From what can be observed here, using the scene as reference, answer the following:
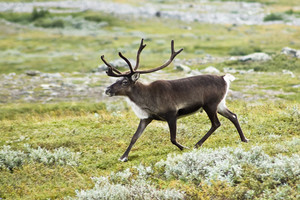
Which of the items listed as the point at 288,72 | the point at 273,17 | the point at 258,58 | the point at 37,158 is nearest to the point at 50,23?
the point at 273,17

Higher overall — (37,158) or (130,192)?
(130,192)

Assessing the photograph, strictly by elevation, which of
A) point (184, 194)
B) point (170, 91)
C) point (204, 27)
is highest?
point (170, 91)

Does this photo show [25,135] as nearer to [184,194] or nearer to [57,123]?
[57,123]

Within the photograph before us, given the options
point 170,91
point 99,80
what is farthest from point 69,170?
point 99,80

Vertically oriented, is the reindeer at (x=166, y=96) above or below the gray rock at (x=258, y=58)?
above

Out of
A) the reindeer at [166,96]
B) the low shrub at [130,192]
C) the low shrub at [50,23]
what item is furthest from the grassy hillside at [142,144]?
the low shrub at [50,23]

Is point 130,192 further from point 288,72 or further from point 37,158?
point 288,72

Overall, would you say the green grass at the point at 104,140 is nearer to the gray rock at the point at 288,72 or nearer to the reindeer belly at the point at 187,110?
the reindeer belly at the point at 187,110

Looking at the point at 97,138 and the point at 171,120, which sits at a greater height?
the point at 171,120

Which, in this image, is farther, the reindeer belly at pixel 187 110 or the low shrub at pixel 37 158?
the low shrub at pixel 37 158

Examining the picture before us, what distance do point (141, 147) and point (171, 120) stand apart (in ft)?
5.36

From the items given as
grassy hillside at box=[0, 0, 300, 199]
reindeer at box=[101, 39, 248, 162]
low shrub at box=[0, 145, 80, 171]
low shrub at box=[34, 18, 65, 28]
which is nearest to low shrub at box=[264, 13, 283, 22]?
low shrub at box=[34, 18, 65, 28]

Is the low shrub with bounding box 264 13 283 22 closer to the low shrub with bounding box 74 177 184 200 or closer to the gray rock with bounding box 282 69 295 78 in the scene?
the gray rock with bounding box 282 69 295 78

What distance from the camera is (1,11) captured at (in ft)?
220
